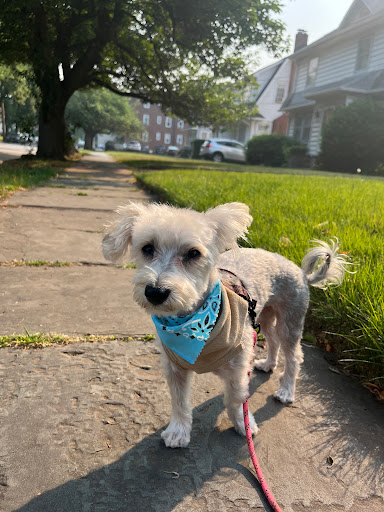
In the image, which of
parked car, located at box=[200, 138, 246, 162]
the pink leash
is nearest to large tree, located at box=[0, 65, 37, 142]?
parked car, located at box=[200, 138, 246, 162]

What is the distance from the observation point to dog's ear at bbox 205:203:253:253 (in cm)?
Answer: 250

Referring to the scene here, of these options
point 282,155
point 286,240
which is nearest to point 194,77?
point 282,155

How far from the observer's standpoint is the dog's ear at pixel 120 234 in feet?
8.34

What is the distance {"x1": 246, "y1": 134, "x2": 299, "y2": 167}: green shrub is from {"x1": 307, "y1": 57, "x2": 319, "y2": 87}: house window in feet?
22.9

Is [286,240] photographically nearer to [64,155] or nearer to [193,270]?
[193,270]

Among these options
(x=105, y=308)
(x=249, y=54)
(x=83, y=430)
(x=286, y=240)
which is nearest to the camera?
(x=83, y=430)

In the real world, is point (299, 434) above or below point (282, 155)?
below

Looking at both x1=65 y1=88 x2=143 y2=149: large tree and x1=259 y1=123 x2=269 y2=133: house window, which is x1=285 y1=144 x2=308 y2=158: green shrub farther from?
x1=65 y1=88 x2=143 y2=149: large tree

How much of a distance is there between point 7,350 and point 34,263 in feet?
6.84

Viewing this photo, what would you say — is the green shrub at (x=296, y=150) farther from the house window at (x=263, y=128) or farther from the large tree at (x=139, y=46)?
the house window at (x=263, y=128)

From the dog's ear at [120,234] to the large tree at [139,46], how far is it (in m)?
14.1

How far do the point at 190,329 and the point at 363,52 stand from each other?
31.8m

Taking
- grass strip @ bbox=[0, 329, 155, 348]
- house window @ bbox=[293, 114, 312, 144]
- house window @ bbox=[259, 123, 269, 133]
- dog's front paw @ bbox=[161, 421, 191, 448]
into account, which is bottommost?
dog's front paw @ bbox=[161, 421, 191, 448]

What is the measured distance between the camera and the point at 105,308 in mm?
3807
